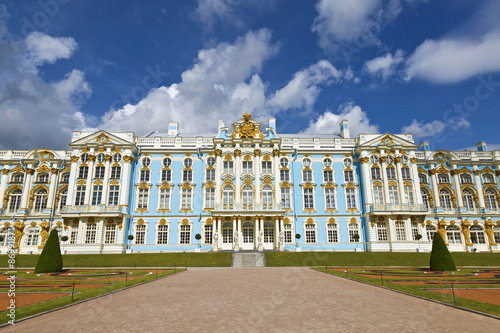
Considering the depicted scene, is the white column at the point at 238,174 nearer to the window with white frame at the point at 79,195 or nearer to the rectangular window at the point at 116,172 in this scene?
the rectangular window at the point at 116,172

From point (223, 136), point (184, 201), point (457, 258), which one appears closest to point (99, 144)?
point (184, 201)

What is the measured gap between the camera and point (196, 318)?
891 centimetres

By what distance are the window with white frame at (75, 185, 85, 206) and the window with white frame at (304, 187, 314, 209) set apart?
2710 centimetres

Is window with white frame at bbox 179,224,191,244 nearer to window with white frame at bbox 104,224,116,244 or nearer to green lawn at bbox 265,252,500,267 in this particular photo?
window with white frame at bbox 104,224,116,244

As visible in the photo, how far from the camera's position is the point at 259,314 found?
30.6 feet

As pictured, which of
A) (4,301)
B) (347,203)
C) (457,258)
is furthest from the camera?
(347,203)

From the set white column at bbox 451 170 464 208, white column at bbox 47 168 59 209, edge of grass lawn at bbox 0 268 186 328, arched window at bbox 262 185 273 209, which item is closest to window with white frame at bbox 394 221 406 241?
white column at bbox 451 170 464 208

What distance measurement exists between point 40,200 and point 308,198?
34187mm

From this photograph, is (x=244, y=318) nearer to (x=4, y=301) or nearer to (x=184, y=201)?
(x=4, y=301)

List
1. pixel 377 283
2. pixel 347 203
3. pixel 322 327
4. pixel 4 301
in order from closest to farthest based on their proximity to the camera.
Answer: pixel 322 327 → pixel 4 301 → pixel 377 283 → pixel 347 203

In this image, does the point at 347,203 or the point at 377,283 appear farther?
the point at 347,203

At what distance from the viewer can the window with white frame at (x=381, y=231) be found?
122 ft

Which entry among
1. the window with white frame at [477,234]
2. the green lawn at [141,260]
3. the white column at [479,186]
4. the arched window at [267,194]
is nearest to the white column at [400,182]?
the window with white frame at [477,234]

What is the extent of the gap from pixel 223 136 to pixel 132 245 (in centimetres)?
1731
